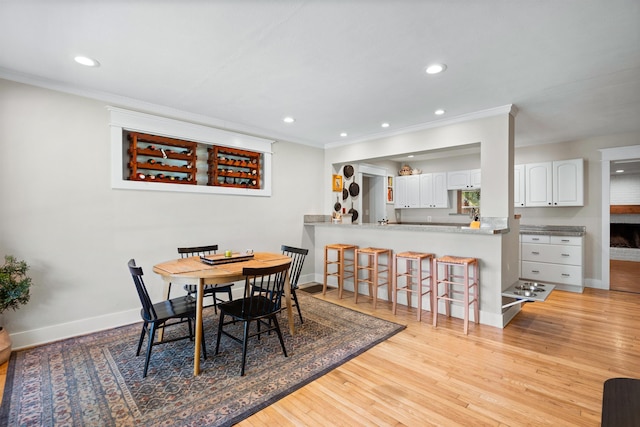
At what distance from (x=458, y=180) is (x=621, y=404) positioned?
233 inches

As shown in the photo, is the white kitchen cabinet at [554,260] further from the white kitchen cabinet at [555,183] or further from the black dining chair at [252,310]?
the black dining chair at [252,310]

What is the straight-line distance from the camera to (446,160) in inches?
263

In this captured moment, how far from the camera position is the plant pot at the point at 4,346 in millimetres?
2428

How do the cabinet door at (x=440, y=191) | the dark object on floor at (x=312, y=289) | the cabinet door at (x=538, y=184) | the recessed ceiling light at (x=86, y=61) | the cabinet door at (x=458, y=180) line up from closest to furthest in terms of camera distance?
the recessed ceiling light at (x=86, y=61)
the dark object on floor at (x=312, y=289)
the cabinet door at (x=538, y=184)
the cabinet door at (x=458, y=180)
the cabinet door at (x=440, y=191)

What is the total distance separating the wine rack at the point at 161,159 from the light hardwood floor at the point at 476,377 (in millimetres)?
2155

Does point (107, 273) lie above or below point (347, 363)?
above

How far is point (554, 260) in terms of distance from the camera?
479 cm

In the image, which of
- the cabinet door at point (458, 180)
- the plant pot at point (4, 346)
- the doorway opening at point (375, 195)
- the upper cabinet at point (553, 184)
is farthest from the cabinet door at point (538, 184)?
the plant pot at point (4, 346)

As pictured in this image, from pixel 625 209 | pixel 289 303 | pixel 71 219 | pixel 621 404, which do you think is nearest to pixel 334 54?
pixel 289 303

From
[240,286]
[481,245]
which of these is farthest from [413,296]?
[240,286]

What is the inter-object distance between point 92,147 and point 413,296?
13.8 ft

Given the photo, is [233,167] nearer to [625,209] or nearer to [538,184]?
[538,184]

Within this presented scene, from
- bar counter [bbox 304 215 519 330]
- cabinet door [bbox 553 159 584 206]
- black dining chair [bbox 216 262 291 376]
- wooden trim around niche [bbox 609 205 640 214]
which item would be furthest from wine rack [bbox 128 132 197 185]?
wooden trim around niche [bbox 609 205 640 214]

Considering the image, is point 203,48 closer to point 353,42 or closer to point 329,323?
point 353,42
